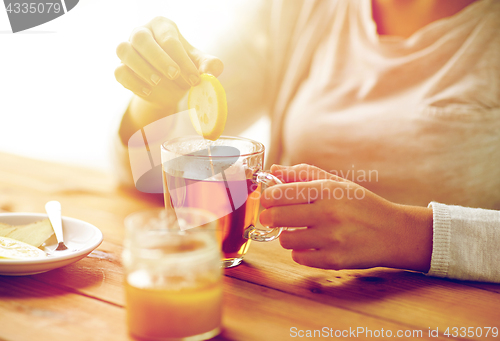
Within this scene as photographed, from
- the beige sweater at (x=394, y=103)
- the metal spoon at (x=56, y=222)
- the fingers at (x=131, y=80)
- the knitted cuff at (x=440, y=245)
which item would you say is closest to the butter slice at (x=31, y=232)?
the metal spoon at (x=56, y=222)

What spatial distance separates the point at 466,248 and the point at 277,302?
0.32m

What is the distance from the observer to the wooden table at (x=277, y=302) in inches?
18.1

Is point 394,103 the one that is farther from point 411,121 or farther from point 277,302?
point 277,302

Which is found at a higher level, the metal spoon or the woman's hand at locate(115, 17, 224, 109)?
the woman's hand at locate(115, 17, 224, 109)

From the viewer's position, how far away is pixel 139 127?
1071 millimetres

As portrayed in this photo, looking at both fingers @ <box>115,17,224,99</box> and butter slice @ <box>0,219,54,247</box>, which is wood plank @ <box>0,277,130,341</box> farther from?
fingers @ <box>115,17,224,99</box>

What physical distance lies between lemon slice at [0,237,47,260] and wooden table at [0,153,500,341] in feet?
0.10

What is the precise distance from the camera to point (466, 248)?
63 centimetres

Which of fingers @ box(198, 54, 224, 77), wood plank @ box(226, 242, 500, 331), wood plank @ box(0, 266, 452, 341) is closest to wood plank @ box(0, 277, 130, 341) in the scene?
wood plank @ box(0, 266, 452, 341)

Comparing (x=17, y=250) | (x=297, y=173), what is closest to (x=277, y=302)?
(x=297, y=173)

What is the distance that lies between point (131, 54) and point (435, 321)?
25.0 inches

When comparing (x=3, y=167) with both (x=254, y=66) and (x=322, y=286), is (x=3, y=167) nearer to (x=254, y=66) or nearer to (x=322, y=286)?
(x=254, y=66)

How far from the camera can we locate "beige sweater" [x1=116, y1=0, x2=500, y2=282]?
1140 mm

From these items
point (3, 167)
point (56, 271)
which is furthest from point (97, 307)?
point (3, 167)
